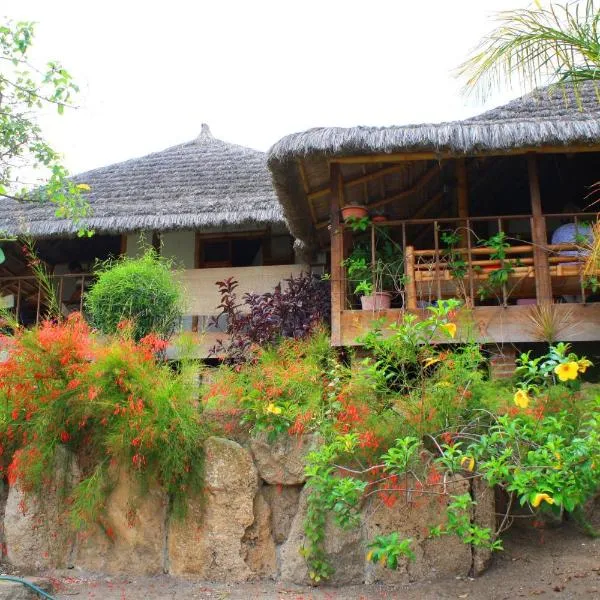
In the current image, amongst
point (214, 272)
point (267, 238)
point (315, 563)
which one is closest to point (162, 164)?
point (267, 238)

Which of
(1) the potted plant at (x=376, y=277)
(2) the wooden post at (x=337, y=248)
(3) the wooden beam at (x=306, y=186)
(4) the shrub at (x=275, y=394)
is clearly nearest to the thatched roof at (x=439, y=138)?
(3) the wooden beam at (x=306, y=186)

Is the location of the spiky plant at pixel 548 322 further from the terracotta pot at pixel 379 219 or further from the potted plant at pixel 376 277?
the terracotta pot at pixel 379 219

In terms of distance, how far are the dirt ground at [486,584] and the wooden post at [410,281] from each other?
2163 millimetres

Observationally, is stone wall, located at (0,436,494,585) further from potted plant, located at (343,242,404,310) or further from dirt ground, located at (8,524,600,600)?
potted plant, located at (343,242,404,310)

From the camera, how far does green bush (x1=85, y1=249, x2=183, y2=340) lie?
7.09 meters

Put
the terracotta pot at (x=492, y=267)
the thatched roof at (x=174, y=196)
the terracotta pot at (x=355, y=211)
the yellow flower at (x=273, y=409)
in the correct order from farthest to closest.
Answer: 1. the thatched roof at (x=174, y=196)
2. the terracotta pot at (x=355, y=211)
3. the terracotta pot at (x=492, y=267)
4. the yellow flower at (x=273, y=409)

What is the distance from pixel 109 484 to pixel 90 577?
2.30ft

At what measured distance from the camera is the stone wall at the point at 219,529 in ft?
17.4

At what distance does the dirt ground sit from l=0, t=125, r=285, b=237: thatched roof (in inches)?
178

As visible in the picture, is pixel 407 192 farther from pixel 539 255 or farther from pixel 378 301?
pixel 539 255

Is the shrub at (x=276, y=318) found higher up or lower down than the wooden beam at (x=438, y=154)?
lower down

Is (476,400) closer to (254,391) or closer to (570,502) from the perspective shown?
(570,502)

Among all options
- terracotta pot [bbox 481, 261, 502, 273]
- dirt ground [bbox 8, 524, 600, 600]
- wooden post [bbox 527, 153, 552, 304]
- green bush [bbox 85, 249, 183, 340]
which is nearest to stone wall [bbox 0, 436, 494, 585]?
dirt ground [bbox 8, 524, 600, 600]

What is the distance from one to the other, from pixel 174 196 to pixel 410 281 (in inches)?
165
